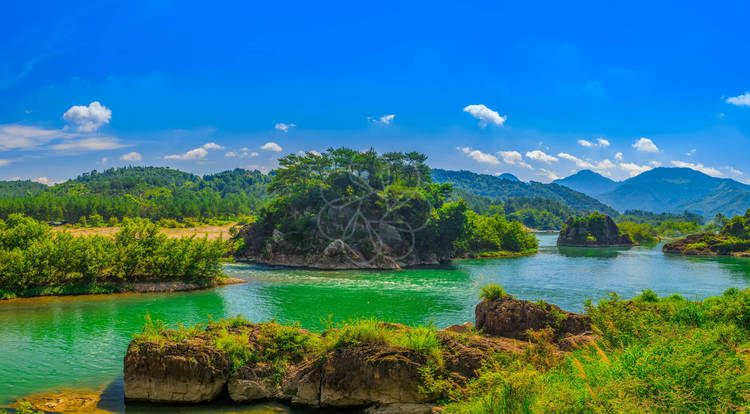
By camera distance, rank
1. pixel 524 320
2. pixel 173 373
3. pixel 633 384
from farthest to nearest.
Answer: pixel 524 320 → pixel 173 373 → pixel 633 384

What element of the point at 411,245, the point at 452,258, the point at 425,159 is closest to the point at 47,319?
the point at 411,245

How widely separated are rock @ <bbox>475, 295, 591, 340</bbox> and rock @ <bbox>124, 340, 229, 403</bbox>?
34.3ft

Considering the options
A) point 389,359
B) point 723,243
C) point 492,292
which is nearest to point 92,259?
point 492,292

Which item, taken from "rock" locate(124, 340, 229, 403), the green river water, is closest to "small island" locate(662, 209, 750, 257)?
the green river water

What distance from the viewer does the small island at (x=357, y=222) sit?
66062 mm

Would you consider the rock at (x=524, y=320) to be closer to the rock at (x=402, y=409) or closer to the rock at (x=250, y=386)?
the rock at (x=402, y=409)

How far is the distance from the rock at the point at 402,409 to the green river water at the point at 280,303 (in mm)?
3092

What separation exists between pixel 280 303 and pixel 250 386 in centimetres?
2192

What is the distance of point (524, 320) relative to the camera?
17078 millimetres

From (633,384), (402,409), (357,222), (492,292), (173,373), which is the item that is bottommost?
(402,409)

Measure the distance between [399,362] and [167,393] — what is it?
7218mm

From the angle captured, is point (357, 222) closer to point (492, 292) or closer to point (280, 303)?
point (280, 303)

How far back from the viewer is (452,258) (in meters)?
78.4

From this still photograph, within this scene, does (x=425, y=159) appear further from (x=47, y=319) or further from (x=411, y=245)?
(x=47, y=319)
